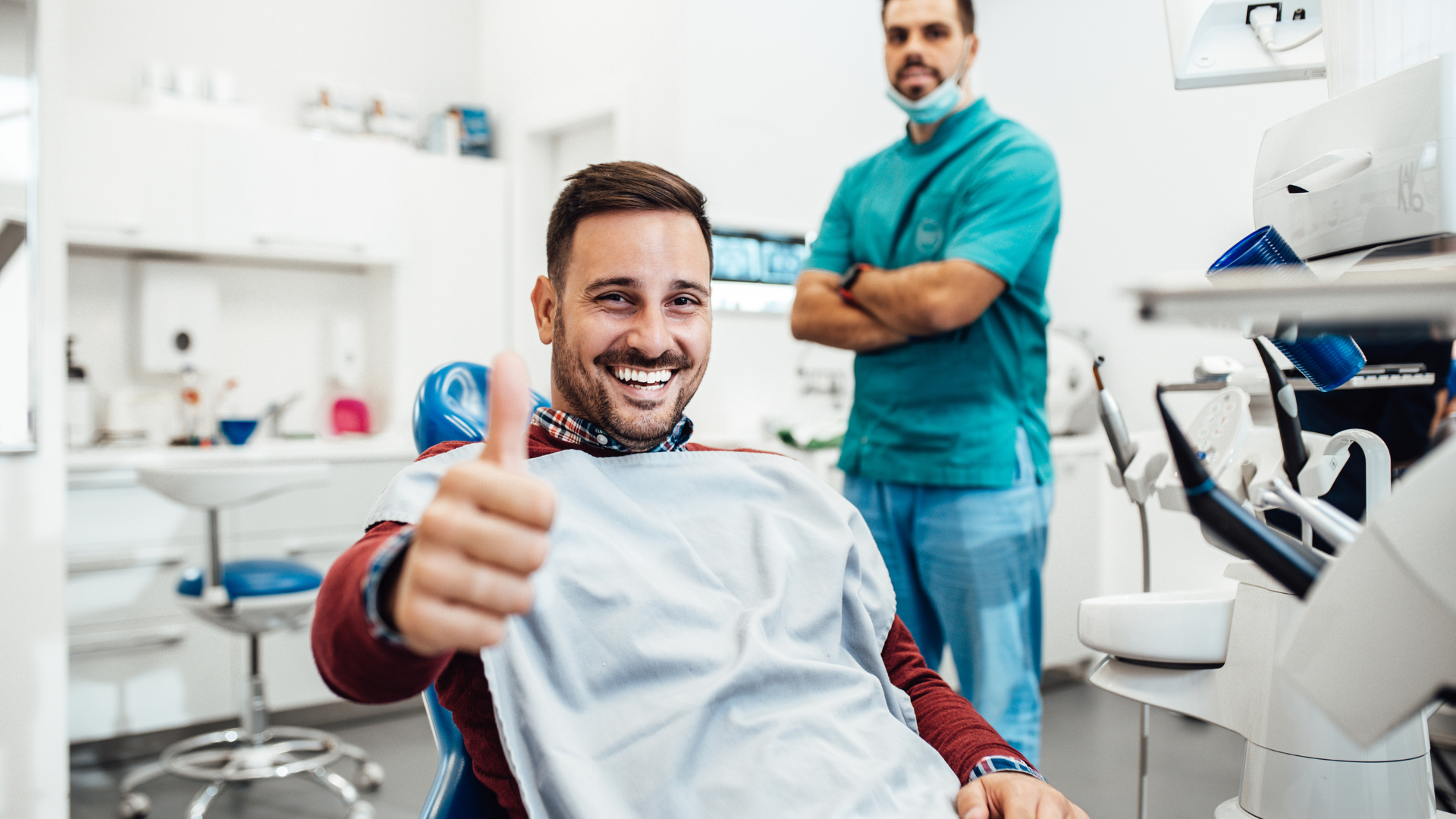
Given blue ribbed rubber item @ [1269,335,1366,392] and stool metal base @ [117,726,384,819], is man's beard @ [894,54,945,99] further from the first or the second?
stool metal base @ [117,726,384,819]

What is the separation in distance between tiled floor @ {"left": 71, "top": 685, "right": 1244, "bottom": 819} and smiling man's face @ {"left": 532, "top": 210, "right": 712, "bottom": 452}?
185 cm

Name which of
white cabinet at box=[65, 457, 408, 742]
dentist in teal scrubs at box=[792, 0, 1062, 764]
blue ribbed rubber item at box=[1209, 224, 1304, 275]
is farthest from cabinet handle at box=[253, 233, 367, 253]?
blue ribbed rubber item at box=[1209, 224, 1304, 275]

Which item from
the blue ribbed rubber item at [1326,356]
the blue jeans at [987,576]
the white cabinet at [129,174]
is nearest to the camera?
the blue ribbed rubber item at [1326,356]

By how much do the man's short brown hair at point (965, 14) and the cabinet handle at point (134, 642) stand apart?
102 inches

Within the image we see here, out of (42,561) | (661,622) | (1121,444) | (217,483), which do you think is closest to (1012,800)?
(661,622)

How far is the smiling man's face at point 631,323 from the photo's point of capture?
1.06m

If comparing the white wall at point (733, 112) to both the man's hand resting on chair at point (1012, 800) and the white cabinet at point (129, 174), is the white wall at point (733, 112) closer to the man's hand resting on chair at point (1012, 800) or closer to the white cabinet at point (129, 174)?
the white cabinet at point (129, 174)

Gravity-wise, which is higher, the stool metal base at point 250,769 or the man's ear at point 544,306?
the man's ear at point 544,306

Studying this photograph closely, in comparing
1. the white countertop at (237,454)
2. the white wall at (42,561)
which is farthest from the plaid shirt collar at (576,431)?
the white countertop at (237,454)

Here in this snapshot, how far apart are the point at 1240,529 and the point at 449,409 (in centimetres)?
91

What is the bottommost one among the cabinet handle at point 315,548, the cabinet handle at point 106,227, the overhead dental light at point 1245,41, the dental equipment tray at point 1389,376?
the cabinet handle at point 315,548

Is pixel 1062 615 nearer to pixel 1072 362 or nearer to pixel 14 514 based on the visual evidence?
pixel 1072 362

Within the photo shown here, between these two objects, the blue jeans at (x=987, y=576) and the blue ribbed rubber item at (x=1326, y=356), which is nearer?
the blue ribbed rubber item at (x=1326, y=356)

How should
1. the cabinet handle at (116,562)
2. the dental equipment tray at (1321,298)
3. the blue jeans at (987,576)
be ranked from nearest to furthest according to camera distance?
the dental equipment tray at (1321,298) → the blue jeans at (987,576) → the cabinet handle at (116,562)
